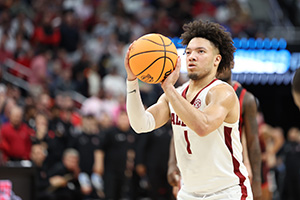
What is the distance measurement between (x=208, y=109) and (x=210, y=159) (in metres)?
0.44

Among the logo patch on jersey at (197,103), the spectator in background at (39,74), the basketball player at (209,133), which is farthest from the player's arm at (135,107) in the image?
the spectator in background at (39,74)

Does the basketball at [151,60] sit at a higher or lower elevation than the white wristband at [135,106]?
higher

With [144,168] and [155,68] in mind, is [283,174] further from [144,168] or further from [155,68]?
[155,68]

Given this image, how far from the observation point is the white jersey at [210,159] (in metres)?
4.11

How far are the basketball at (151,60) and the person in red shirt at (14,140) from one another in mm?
7117

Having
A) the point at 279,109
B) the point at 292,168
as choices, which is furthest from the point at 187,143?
the point at 279,109

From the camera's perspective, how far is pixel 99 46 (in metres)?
16.0

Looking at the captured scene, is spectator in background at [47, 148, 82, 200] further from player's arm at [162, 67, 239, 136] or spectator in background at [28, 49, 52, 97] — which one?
player's arm at [162, 67, 239, 136]

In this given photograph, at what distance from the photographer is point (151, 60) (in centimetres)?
401

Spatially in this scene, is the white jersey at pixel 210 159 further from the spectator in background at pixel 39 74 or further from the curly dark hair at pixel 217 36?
the spectator in background at pixel 39 74

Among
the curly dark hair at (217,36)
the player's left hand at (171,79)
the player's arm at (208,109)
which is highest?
the curly dark hair at (217,36)

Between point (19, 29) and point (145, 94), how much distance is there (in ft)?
13.5

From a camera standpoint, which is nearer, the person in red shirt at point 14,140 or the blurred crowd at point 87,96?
the person in red shirt at point 14,140

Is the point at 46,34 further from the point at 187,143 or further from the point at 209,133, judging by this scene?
→ the point at 209,133
